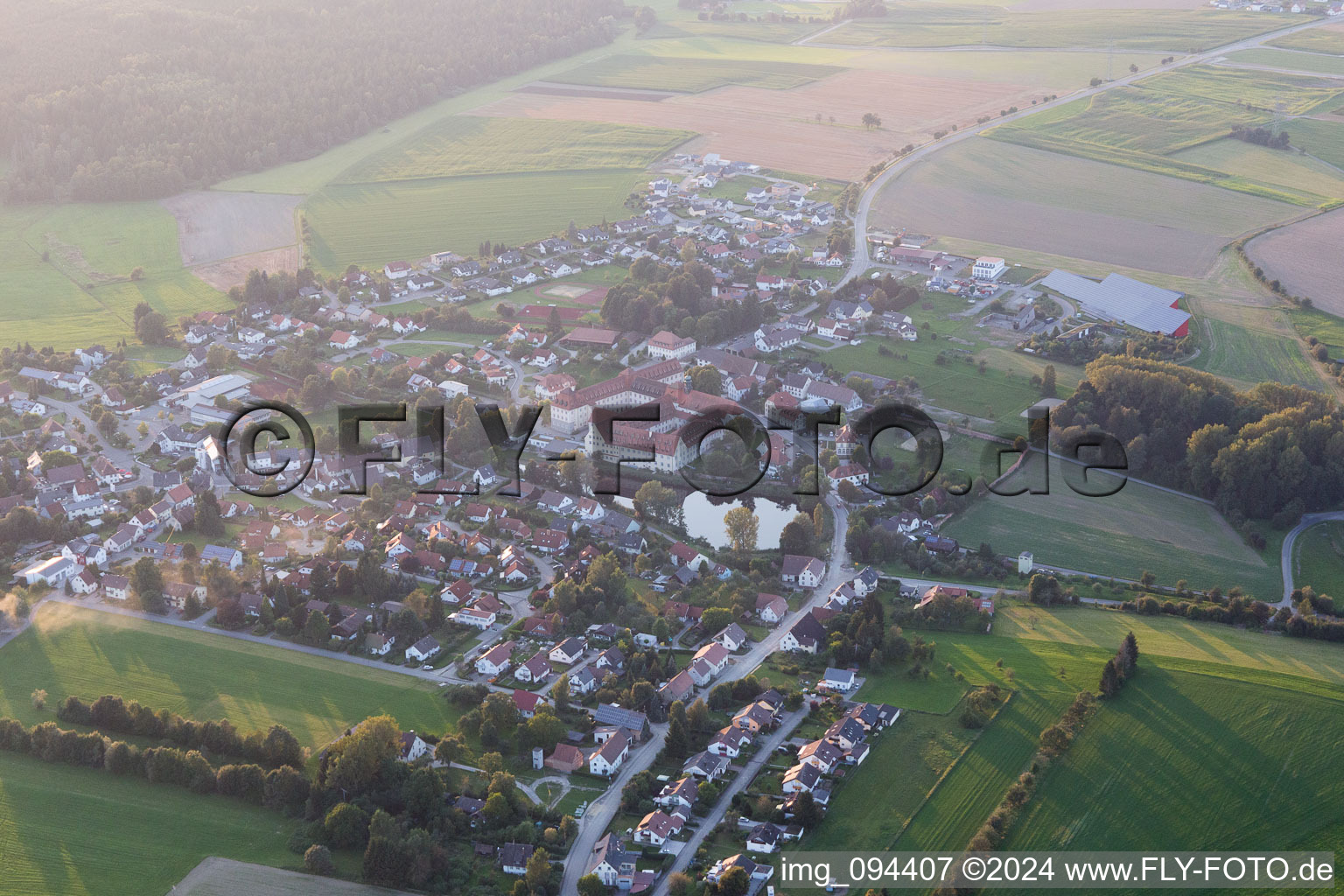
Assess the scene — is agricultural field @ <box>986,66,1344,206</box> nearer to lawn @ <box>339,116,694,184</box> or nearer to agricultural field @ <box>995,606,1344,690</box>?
lawn @ <box>339,116,694,184</box>

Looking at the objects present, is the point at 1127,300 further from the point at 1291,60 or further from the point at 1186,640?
the point at 1291,60

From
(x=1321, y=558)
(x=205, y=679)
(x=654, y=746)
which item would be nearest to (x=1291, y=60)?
(x=1321, y=558)

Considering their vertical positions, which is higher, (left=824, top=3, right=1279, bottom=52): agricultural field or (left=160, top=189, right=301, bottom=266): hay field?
(left=824, top=3, right=1279, bottom=52): agricultural field

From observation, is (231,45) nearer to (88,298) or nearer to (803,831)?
(88,298)

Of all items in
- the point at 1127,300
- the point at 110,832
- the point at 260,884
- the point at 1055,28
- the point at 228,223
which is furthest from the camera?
the point at 1055,28

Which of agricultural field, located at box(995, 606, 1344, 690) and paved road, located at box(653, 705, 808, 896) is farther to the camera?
agricultural field, located at box(995, 606, 1344, 690)

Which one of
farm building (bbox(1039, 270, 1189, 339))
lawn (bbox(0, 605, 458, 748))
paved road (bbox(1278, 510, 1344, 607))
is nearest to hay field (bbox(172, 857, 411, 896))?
lawn (bbox(0, 605, 458, 748))
